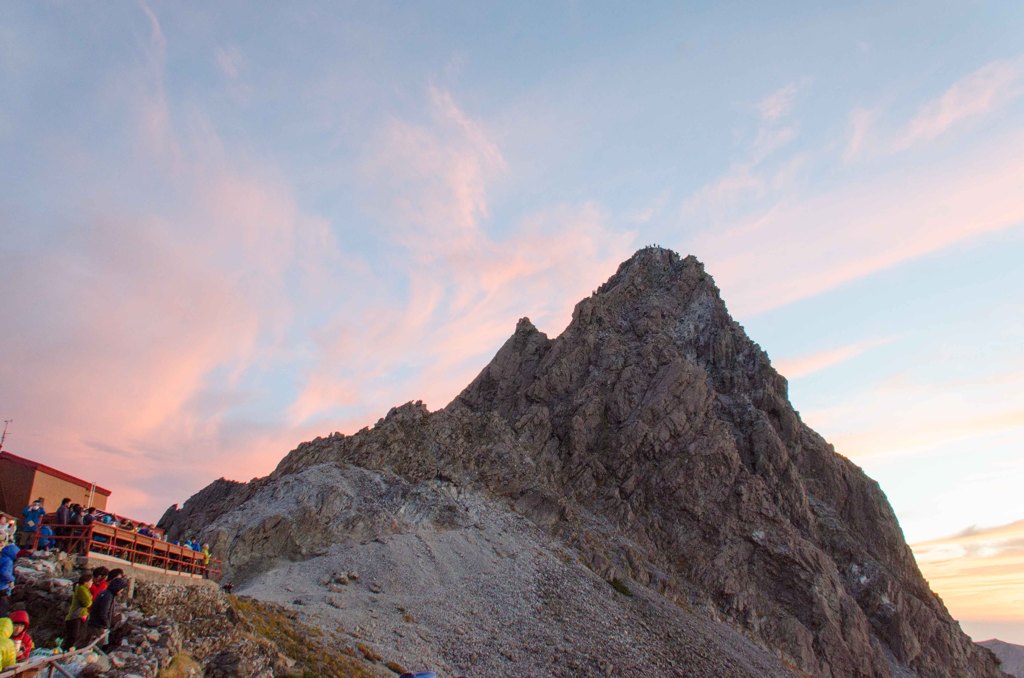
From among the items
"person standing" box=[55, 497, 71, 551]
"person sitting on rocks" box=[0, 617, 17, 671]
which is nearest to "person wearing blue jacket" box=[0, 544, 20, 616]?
"person sitting on rocks" box=[0, 617, 17, 671]

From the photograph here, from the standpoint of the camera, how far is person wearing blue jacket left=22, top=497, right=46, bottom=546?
813 inches

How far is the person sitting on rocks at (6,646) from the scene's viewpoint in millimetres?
13461

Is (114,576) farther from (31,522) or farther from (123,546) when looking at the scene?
Answer: (123,546)

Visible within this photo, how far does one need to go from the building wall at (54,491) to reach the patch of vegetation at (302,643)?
709 centimetres

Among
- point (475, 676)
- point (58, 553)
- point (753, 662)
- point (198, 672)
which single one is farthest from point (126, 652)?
point (753, 662)

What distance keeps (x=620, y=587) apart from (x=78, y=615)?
54.7 m

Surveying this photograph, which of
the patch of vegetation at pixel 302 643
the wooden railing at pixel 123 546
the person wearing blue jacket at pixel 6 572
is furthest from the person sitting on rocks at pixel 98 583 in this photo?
the patch of vegetation at pixel 302 643

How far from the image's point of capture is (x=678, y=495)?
85375mm

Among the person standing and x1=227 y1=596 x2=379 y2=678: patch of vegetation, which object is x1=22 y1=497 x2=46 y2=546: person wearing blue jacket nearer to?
the person standing

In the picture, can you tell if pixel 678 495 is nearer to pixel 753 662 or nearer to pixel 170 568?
pixel 753 662

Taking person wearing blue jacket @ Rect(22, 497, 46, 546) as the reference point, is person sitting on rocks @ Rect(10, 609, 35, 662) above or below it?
below

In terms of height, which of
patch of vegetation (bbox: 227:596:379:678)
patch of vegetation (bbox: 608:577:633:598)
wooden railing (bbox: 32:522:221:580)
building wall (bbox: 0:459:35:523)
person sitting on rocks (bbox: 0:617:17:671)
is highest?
building wall (bbox: 0:459:35:523)

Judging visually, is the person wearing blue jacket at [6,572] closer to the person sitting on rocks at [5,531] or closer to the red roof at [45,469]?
the person sitting on rocks at [5,531]

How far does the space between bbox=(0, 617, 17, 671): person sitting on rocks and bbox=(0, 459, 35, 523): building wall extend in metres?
13.9
